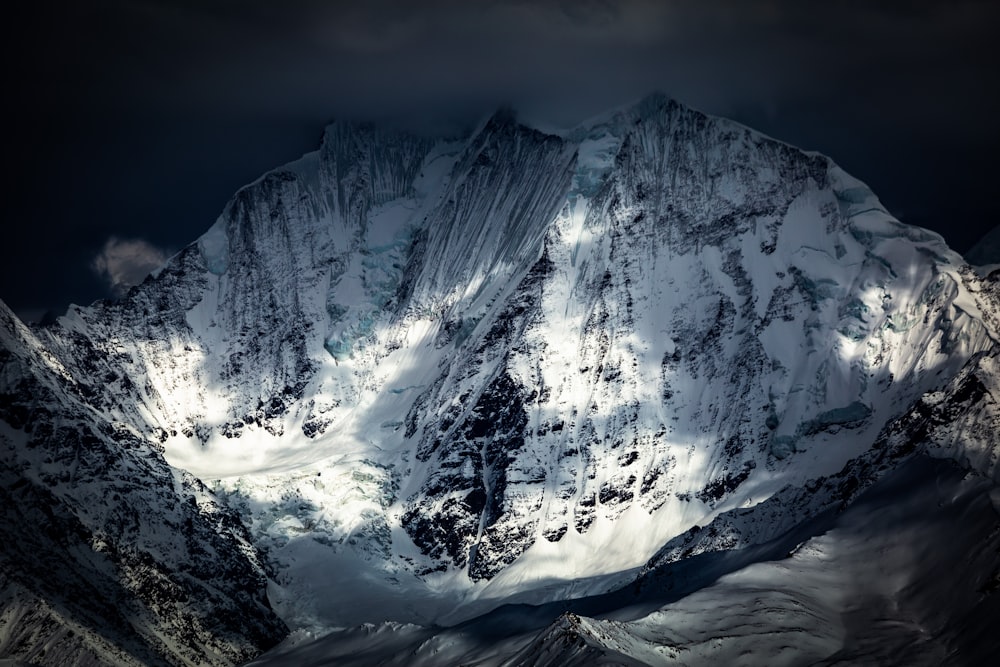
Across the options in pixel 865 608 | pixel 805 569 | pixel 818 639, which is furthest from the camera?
pixel 805 569

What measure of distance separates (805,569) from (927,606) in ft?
74.2

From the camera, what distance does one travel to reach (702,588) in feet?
627

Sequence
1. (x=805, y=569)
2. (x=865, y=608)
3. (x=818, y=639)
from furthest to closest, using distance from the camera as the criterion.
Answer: (x=805, y=569), (x=865, y=608), (x=818, y=639)

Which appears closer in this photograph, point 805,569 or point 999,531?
point 999,531

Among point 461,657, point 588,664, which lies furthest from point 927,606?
point 461,657

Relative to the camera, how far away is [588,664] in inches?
5935

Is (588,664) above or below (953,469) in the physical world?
below

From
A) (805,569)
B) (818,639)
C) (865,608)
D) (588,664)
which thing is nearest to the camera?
(588,664)

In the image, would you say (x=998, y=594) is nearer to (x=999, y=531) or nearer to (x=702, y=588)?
(x=999, y=531)

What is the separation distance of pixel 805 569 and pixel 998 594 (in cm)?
3656

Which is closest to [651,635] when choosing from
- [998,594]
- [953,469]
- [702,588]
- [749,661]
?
[749,661]

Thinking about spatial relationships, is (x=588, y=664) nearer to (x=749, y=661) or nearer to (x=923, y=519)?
(x=749, y=661)

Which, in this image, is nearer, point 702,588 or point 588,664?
point 588,664

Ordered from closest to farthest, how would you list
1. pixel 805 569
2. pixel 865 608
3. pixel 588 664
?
pixel 588 664 → pixel 865 608 → pixel 805 569
